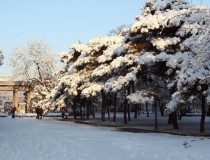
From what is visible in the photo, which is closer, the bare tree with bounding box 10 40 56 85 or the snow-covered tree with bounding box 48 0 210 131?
the snow-covered tree with bounding box 48 0 210 131

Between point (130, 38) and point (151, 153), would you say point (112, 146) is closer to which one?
point (151, 153)

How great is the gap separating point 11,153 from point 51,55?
54.1m

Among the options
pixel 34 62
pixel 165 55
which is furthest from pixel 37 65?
pixel 165 55

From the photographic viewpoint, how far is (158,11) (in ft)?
103

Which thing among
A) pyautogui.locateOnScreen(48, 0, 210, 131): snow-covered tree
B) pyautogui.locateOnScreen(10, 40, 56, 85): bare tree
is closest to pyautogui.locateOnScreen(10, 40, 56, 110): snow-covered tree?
pyautogui.locateOnScreen(10, 40, 56, 85): bare tree

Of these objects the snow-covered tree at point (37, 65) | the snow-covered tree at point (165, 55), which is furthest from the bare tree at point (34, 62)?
the snow-covered tree at point (165, 55)

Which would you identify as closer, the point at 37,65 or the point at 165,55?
the point at 165,55

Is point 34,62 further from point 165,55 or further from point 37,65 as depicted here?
point 165,55

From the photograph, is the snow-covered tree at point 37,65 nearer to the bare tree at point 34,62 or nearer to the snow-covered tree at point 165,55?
the bare tree at point 34,62

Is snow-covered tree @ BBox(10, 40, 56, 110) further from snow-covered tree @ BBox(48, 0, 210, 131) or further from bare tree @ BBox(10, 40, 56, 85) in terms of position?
snow-covered tree @ BBox(48, 0, 210, 131)

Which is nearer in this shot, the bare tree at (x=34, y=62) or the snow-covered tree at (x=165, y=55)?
the snow-covered tree at (x=165, y=55)

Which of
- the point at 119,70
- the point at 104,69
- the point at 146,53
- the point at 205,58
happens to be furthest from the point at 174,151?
the point at 104,69

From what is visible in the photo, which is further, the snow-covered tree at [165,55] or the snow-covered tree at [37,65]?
the snow-covered tree at [37,65]

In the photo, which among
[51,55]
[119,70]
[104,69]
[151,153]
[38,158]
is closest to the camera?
[38,158]
